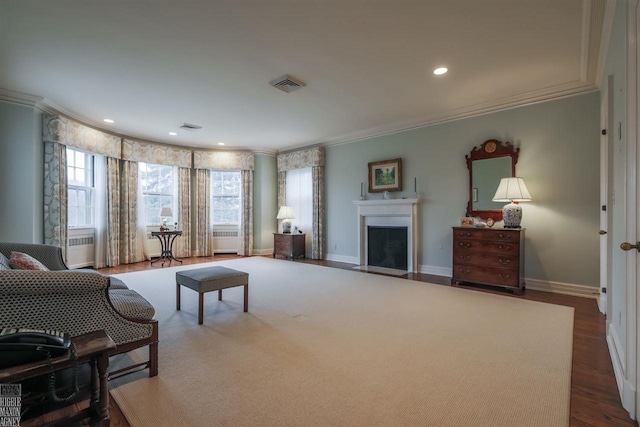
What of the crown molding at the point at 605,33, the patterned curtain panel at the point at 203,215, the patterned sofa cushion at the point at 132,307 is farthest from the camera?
the patterned curtain panel at the point at 203,215

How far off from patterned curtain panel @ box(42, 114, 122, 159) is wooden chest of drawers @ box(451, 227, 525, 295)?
21.0 feet

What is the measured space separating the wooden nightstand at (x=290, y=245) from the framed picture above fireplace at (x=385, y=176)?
213 centimetres

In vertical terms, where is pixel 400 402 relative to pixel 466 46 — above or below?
below

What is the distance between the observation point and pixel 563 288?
159 inches

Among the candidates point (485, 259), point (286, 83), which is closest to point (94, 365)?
point (286, 83)

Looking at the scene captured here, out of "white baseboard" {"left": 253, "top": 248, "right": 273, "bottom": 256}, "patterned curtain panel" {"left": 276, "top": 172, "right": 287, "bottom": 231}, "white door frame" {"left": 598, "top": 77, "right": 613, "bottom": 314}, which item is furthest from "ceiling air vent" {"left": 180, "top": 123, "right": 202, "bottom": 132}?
"white door frame" {"left": 598, "top": 77, "right": 613, "bottom": 314}

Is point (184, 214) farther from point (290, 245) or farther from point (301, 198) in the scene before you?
point (301, 198)

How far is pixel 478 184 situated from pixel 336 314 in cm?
317

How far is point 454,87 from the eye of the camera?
406 cm

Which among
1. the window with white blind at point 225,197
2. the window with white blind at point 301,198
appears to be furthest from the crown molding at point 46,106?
the window with white blind at point 301,198

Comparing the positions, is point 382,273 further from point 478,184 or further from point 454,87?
point 454,87

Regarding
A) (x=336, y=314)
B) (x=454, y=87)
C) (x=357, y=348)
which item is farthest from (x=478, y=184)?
(x=357, y=348)

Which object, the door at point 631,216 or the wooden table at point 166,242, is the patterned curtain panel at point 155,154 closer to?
the wooden table at point 166,242

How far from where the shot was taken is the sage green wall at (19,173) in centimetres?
431
